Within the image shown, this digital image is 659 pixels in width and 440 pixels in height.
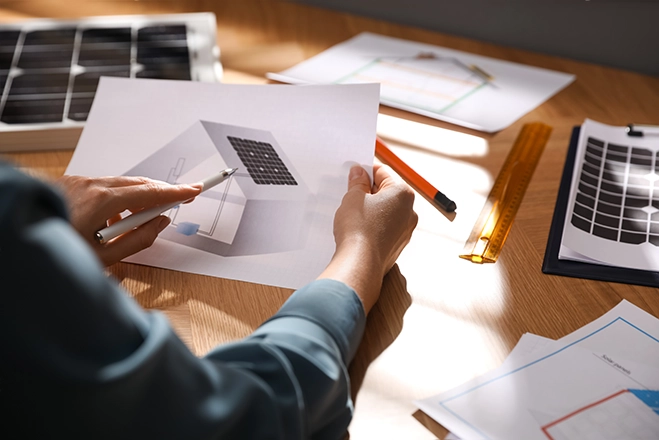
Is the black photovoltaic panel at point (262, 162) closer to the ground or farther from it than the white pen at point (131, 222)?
farther from it

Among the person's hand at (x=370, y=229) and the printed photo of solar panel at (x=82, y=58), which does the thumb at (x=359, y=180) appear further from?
the printed photo of solar panel at (x=82, y=58)

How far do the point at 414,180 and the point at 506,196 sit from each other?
0.41ft

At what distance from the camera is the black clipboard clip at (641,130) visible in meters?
1.00

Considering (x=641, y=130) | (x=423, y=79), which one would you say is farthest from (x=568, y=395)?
(x=423, y=79)

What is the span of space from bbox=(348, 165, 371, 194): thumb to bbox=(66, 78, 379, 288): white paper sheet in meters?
0.02

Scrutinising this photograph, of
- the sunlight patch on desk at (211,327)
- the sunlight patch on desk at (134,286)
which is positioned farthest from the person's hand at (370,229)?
the sunlight patch on desk at (134,286)

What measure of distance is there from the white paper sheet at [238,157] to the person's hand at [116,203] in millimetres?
25

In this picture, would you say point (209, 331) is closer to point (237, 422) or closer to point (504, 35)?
point (237, 422)

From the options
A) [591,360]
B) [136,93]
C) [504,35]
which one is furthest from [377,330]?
[504,35]

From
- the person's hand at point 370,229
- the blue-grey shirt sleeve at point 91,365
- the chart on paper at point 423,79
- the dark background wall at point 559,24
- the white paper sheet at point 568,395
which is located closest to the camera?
the blue-grey shirt sleeve at point 91,365

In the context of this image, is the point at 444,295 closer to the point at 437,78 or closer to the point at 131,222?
the point at 131,222

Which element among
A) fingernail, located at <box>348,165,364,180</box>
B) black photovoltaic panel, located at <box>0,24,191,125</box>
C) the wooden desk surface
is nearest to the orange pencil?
the wooden desk surface

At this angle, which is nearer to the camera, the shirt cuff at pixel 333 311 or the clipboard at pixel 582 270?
the shirt cuff at pixel 333 311

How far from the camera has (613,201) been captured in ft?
2.84
